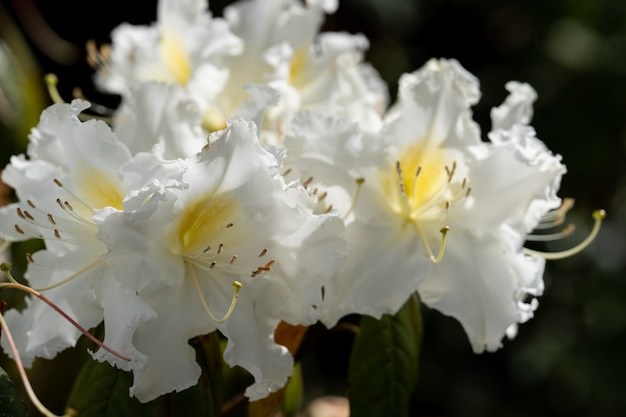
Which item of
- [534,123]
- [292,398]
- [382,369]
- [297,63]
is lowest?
[534,123]

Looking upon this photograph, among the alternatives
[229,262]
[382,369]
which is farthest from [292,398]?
[229,262]

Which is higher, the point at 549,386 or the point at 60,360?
the point at 60,360

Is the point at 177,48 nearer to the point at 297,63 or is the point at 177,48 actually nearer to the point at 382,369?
the point at 297,63

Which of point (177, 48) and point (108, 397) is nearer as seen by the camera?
point (108, 397)

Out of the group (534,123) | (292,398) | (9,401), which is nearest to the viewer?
(9,401)

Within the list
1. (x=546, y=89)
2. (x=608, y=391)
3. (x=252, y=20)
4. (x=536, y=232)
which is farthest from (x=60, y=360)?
(x=546, y=89)

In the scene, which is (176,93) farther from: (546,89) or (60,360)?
(546,89)

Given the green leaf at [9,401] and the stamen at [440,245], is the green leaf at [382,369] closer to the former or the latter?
the stamen at [440,245]
